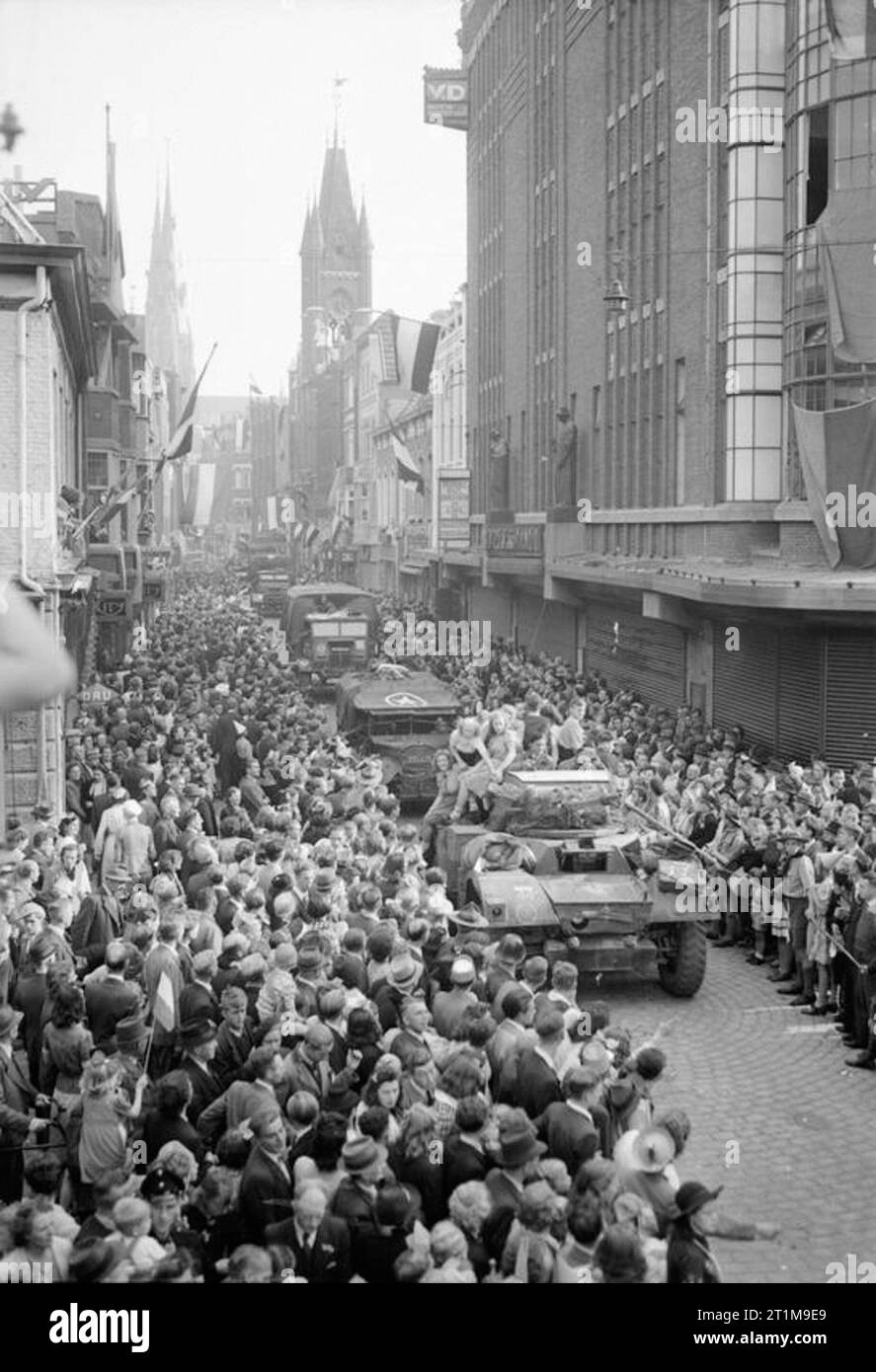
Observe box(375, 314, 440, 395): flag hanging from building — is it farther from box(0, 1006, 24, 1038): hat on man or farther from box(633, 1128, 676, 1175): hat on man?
box(633, 1128, 676, 1175): hat on man

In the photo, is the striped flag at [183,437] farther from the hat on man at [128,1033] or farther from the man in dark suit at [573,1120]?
the man in dark suit at [573,1120]

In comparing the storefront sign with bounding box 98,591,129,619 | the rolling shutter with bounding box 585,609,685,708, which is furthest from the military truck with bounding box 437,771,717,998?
the storefront sign with bounding box 98,591,129,619

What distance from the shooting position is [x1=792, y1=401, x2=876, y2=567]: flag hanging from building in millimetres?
23406

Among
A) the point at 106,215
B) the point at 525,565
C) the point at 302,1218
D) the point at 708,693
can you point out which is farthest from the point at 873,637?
the point at 106,215

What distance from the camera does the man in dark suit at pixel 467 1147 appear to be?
7.59 m


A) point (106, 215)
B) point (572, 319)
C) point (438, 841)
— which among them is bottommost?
point (438, 841)

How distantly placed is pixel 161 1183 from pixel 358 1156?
3.10ft

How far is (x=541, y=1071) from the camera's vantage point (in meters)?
8.68

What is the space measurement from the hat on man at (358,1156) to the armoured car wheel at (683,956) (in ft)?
24.3

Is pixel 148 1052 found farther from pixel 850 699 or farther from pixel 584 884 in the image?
pixel 850 699

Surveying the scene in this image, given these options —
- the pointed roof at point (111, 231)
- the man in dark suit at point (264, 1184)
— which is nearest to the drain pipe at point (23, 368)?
the man in dark suit at point (264, 1184)

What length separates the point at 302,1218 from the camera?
6.87 m

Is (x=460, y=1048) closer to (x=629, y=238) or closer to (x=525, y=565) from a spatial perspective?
(x=629, y=238)
